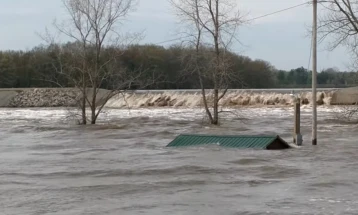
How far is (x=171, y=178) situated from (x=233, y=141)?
23.4 ft

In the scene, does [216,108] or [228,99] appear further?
[228,99]

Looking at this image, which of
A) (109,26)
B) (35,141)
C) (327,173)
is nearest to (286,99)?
(109,26)

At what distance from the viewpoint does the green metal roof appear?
20.5 metres

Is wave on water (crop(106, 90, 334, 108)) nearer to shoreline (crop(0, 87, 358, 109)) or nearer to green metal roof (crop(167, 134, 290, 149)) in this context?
shoreline (crop(0, 87, 358, 109))

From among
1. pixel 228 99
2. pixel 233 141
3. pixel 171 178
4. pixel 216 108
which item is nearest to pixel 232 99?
pixel 228 99

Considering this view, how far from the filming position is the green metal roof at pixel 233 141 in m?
20.5

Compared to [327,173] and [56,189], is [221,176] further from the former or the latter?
[56,189]

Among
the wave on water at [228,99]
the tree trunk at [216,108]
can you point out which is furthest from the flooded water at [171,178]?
the wave on water at [228,99]

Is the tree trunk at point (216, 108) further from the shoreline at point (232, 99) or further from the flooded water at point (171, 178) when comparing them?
the shoreline at point (232, 99)

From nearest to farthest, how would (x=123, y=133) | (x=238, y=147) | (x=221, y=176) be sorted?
(x=221, y=176) < (x=238, y=147) < (x=123, y=133)

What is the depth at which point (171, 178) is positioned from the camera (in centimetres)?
1436

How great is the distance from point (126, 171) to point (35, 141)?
11.4 metres

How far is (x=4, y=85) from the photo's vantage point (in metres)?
108

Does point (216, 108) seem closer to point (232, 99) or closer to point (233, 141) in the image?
point (233, 141)
